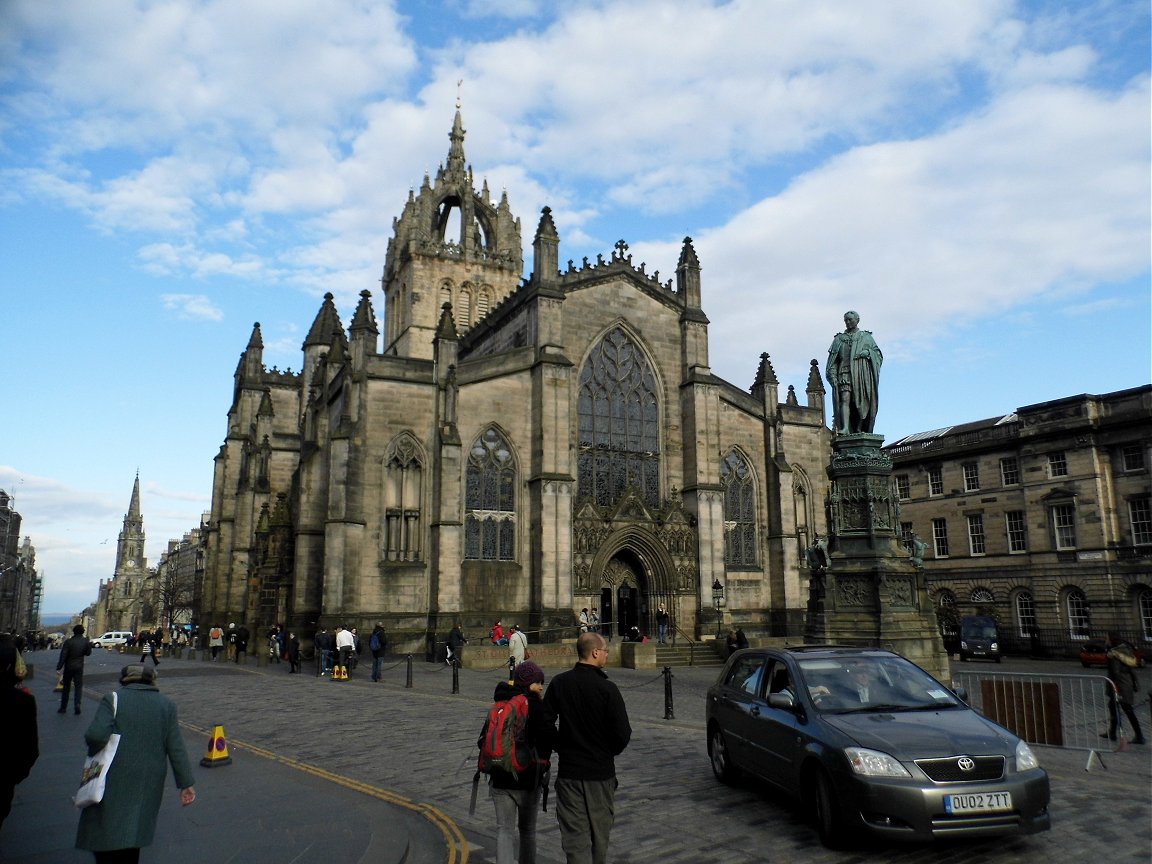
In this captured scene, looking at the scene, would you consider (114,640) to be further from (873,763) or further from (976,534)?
(873,763)

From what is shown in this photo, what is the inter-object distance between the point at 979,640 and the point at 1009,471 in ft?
36.3

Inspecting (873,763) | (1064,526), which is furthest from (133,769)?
(1064,526)

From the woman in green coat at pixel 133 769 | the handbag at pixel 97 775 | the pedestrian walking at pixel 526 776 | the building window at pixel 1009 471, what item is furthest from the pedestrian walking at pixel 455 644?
the building window at pixel 1009 471

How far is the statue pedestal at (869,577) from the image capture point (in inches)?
604

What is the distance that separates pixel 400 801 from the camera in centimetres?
859

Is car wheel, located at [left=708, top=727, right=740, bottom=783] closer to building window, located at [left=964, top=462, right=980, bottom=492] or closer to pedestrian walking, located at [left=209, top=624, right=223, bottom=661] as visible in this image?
pedestrian walking, located at [left=209, top=624, right=223, bottom=661]

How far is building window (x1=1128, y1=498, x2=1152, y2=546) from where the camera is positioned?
36688 mm

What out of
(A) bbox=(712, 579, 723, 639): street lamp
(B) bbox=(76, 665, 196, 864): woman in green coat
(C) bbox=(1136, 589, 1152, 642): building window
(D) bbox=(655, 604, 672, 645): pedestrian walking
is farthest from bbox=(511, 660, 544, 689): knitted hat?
(C) bbox=(1136, 589, 1152, 642): building window

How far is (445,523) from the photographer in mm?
29062

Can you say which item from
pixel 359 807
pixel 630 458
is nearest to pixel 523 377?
pixel 630 458

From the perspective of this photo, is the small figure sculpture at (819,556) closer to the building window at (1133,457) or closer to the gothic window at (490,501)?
the gothic window at (490,501)

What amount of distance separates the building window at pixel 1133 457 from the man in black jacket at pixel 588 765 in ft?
133

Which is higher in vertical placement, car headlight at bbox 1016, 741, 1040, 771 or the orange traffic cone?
car headlight at bbox 1016, 741, 1040, 771

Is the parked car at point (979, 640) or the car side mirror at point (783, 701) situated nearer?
the car side mirror at point (783, 701)
